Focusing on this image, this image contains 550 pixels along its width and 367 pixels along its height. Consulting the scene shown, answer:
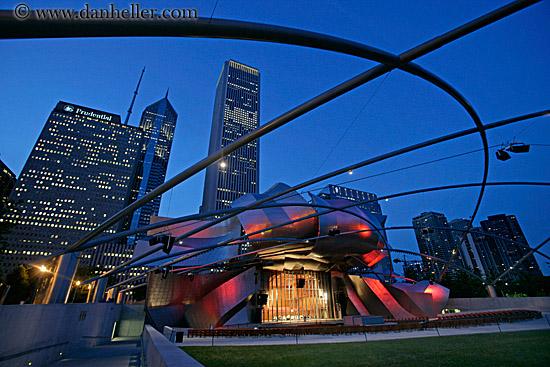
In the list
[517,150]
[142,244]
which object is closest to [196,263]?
[142,244]

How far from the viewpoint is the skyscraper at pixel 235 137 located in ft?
428

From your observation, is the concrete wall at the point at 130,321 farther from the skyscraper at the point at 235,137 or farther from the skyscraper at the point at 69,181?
the skyscraper at the point at 69,181

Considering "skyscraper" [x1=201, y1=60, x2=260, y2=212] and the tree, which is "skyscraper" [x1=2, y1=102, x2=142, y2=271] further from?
the tree

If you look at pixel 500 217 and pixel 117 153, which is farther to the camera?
pixel 500 217

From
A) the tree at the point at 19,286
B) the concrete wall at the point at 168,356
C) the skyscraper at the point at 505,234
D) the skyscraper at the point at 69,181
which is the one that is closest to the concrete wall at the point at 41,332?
the concrete wall at the point at 168,356

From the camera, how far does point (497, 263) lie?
151375 mm

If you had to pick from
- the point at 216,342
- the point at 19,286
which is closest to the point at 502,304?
the point at 216,342

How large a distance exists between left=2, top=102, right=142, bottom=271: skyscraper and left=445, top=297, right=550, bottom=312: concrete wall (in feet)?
476

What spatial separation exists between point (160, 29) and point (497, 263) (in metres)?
207

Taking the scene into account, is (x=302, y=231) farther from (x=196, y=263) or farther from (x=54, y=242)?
(x=54, y=242)

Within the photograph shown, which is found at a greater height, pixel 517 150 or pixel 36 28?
pixel 517 150

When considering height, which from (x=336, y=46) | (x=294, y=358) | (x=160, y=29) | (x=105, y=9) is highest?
(x=336, y=46)

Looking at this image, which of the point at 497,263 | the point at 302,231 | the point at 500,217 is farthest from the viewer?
the point at 500,217

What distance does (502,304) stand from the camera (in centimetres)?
4281
